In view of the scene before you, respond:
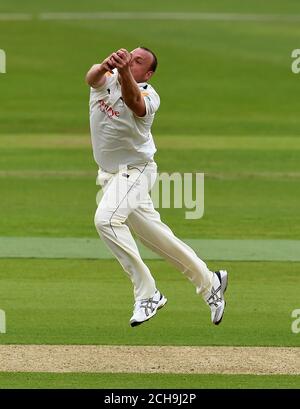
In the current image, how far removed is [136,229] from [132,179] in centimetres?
41

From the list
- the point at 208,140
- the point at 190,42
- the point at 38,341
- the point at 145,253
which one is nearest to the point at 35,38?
the point at 190,42

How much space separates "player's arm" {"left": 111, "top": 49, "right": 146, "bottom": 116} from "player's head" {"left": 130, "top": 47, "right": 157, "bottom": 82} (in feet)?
1.21

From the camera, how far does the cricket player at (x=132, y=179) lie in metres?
9.97

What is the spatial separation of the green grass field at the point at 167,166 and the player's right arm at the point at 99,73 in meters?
2.04

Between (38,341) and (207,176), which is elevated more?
(38,341)

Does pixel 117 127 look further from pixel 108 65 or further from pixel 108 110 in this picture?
pixel 108 65

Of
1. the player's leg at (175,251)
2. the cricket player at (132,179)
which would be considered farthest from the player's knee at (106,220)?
the player's leg at (175,251)

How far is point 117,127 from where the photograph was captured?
1003 cm

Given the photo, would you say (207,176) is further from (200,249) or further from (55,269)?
(55,269)

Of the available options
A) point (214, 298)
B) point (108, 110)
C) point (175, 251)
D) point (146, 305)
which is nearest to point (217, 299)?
point (214, 298)

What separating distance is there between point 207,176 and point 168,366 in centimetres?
1281
